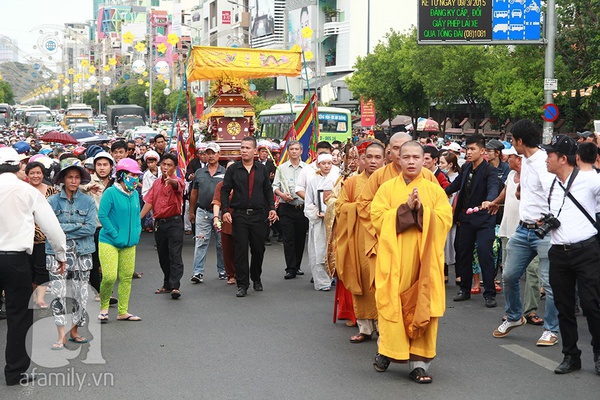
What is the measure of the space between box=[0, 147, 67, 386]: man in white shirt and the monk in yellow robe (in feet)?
8.74

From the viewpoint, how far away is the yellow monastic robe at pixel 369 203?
767cm

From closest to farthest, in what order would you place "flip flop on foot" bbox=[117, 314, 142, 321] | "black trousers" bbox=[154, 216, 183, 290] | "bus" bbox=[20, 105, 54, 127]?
1. "flip flop on foot" bbox=[117, 314, 142, 321]
2. "black trousers" bbox=[154, 216, 183, 290]
3. "bus" bbox=[20, 105, 54, 127]

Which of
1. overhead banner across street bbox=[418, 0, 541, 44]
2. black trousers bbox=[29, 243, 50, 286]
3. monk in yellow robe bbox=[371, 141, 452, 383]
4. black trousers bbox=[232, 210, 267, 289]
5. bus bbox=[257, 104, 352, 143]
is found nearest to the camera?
monk in yellow robe bbox=[371, 141, 452, 383]

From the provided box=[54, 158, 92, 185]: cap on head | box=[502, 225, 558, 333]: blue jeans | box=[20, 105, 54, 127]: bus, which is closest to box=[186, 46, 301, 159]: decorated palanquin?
box=[54, 158, 92, 185]: cap on head

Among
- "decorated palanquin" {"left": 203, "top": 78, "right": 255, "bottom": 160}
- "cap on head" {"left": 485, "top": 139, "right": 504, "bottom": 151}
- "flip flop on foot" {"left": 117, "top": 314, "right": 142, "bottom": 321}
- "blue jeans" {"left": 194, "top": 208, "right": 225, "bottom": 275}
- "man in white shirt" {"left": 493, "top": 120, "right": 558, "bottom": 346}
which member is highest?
"decorated palanquin" {"left": 203, "top": 78, "right": 255, "bottom": 160}

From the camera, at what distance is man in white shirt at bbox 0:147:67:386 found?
6.64 meters

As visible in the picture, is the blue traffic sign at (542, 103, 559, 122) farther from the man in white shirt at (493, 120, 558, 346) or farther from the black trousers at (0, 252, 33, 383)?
the black trousers at (0, 252, 33, 383)

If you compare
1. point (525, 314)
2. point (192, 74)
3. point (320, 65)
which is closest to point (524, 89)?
point (192, 74)

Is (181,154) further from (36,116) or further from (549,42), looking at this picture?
(36,116)

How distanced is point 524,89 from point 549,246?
2400cm

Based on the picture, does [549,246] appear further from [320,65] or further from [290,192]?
[320,65]

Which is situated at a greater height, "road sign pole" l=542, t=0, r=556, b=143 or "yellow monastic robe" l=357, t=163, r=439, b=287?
"road sign pole" l=542, t=0, r=556, b=143

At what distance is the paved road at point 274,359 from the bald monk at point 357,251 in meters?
0.27

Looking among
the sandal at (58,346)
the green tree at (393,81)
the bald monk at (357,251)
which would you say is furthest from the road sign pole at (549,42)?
the green tree at (393,81)
